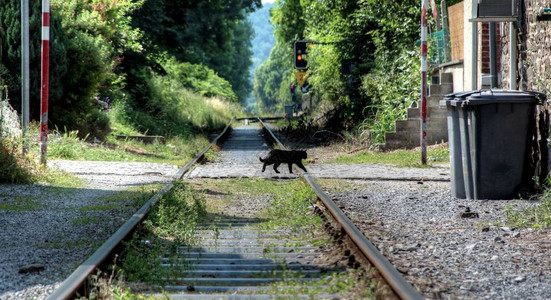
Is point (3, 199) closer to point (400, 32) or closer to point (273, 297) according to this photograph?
point (273, 297)

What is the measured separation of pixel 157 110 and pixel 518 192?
846 inches

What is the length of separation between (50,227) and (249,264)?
2.44 meters

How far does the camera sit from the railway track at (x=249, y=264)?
14.3ft

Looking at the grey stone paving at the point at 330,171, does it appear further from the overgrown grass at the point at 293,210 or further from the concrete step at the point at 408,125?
the concrete step at the point at 408,125

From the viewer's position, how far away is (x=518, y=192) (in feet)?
29.0

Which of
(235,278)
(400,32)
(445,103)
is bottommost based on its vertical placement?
(235,278)

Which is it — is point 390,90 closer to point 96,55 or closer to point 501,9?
point 96,55

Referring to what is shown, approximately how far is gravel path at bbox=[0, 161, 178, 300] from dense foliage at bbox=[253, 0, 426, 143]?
9.82 meters

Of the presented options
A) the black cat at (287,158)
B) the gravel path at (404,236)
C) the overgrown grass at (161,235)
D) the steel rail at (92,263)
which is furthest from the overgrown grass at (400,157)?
the steel rail at (92,263)

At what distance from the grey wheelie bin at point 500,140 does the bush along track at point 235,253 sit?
6.50 ft

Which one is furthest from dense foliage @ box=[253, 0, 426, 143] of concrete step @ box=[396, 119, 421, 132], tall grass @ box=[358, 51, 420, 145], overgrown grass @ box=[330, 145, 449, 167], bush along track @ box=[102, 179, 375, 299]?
bush along track @ box=[102, 179, 375, 299]

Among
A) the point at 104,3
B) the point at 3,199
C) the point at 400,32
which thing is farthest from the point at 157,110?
the point at 3,199

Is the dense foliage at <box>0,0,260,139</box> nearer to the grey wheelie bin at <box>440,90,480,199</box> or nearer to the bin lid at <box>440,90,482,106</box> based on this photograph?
the bin lid at <box>440,90,482,106</box>

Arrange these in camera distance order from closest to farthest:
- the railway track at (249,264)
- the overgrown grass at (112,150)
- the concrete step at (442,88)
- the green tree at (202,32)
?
the railway track at (249,264)
the overgrown grass at (112,150)
the concrete step at (442,88)
the green tree at (202,32)
